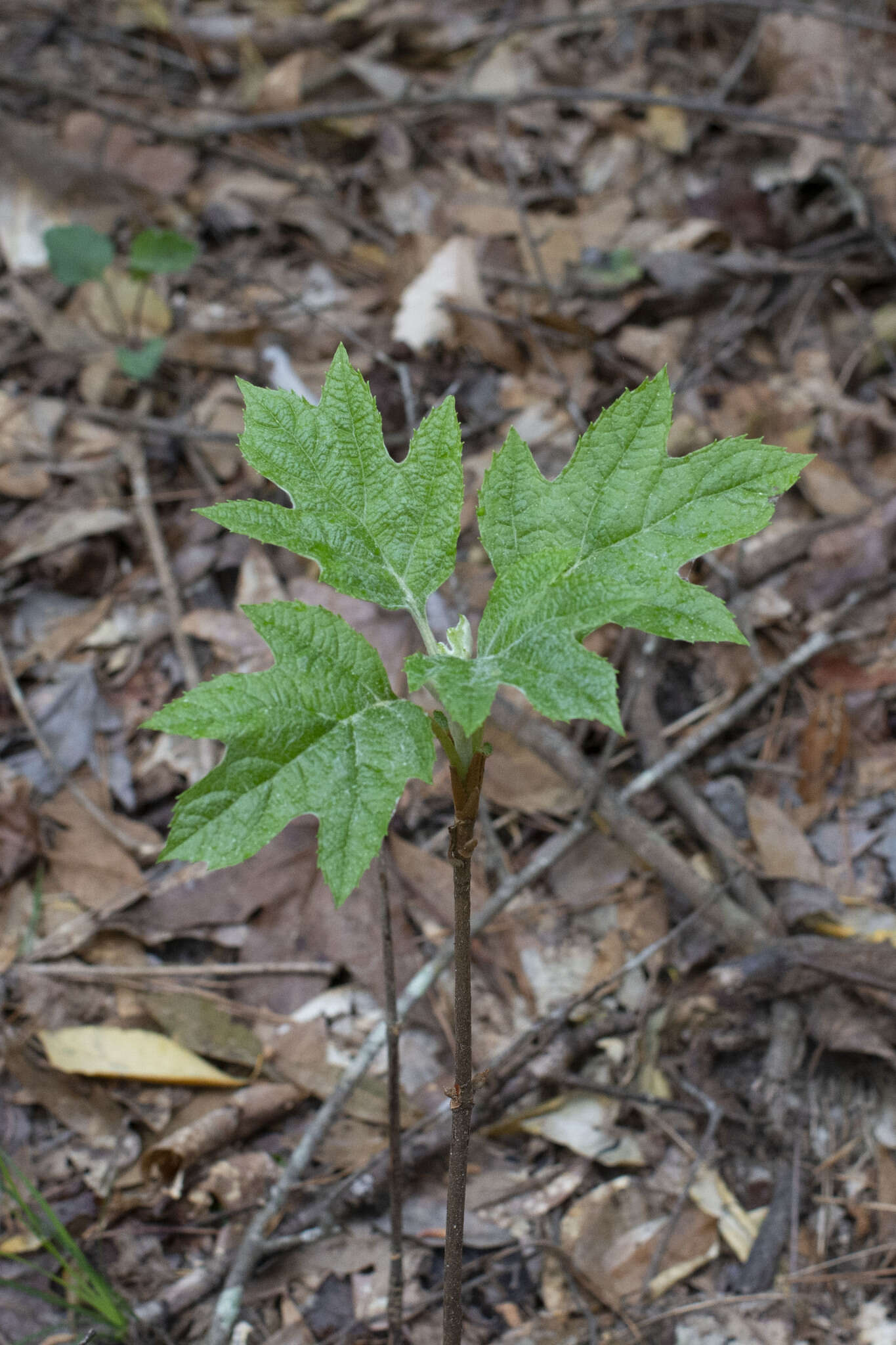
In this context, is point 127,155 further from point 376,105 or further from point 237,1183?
point 237,1183

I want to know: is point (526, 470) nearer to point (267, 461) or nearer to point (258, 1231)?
point (267, 461)

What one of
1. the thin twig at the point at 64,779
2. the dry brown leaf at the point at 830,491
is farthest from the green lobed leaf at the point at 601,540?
the dry brown leaf at the point at 830,491

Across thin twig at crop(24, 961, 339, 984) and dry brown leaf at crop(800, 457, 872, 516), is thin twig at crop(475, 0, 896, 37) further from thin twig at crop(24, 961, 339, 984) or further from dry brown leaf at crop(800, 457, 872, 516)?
thin twig at crop(24, 961, 339, 984)

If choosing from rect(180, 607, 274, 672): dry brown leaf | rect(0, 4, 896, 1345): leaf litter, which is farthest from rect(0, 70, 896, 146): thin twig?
rect(180, 607, 274, 672): dry brown leaf

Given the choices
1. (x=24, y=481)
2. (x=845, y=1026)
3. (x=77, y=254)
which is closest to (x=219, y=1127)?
(x=845, y=1026)

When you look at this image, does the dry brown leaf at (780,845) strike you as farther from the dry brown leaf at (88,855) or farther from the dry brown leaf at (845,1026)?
the dry brown leaf at (88,855)

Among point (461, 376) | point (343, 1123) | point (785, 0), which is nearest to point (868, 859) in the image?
point (343, 1123)

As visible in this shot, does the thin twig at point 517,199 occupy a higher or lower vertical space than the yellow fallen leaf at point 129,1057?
higher
